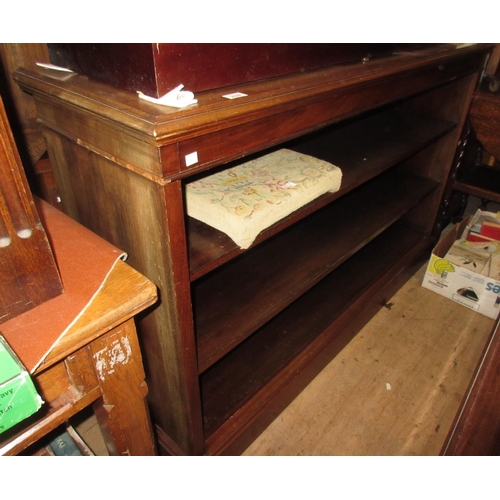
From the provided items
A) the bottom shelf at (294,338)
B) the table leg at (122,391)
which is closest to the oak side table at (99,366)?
the table leg at (122,391)

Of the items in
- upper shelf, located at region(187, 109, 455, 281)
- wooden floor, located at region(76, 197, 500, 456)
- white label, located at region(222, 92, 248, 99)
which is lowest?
wooden floor, located at region(76, 197, 500, 456)

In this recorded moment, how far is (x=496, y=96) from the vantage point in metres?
1.55

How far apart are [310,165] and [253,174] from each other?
15 centimetres

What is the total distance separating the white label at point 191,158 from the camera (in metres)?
0.62

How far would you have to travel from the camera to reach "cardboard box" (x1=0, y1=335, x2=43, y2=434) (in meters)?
0.45

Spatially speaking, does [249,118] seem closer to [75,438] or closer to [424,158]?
[75,438]

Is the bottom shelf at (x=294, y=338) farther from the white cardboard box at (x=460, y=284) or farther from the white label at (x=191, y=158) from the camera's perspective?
the white label at (x=191, y=158)

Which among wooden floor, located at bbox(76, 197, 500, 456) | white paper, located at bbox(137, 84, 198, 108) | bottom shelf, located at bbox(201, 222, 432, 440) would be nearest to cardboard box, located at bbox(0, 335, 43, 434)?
white paper, located at bbox(137, 84, 198, 108)

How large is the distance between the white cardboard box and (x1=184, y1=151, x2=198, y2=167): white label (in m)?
1.44

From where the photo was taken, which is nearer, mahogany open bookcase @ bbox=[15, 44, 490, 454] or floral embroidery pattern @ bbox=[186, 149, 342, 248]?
mahogany open bookcase @ bbox=[15, 44, 490, 454]

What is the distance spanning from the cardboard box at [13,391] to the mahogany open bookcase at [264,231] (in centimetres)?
30

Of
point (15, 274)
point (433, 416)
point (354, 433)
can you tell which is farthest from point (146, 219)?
point (433, 416)

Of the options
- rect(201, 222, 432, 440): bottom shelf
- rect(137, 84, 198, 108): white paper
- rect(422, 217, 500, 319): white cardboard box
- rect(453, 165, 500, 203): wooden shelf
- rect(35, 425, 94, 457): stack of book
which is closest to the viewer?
rect(137, 84, 198, 108): white paper

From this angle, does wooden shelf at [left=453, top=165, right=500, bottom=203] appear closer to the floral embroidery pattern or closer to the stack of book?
the floral embroidery pattern
